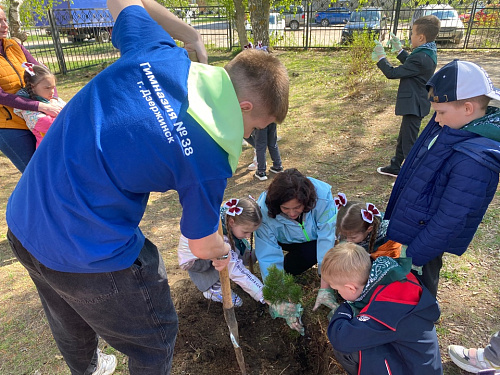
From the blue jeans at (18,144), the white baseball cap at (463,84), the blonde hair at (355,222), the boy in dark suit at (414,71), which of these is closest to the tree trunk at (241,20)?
the boy in dark suit at (414,71)

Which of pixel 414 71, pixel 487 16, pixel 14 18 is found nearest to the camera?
pixel 414 71

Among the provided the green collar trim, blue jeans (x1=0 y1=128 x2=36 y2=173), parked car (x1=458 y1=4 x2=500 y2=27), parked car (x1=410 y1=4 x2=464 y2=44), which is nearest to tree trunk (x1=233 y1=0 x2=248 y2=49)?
parked car (x1=410 y1=4 x2=464 y2=44)

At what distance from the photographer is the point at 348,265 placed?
6.04 ft

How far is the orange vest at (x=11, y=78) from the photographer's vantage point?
3182mm

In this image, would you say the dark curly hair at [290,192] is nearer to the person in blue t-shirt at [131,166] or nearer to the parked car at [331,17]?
the person in blue t-shirt at [131,166]

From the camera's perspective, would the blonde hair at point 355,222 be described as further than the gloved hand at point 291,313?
Yes

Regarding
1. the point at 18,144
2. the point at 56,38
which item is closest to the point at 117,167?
the point at 18,144

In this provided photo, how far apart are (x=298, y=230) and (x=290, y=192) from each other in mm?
427

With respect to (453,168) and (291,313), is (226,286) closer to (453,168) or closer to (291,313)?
(291,313)

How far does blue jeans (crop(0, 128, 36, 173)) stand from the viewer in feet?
10.6

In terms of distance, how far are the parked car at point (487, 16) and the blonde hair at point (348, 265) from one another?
1303 cm

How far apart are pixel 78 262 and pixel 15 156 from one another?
2.60 m

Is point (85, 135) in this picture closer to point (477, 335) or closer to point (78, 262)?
point (78, 262)

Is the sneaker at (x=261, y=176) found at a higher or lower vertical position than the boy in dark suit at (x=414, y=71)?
lower
